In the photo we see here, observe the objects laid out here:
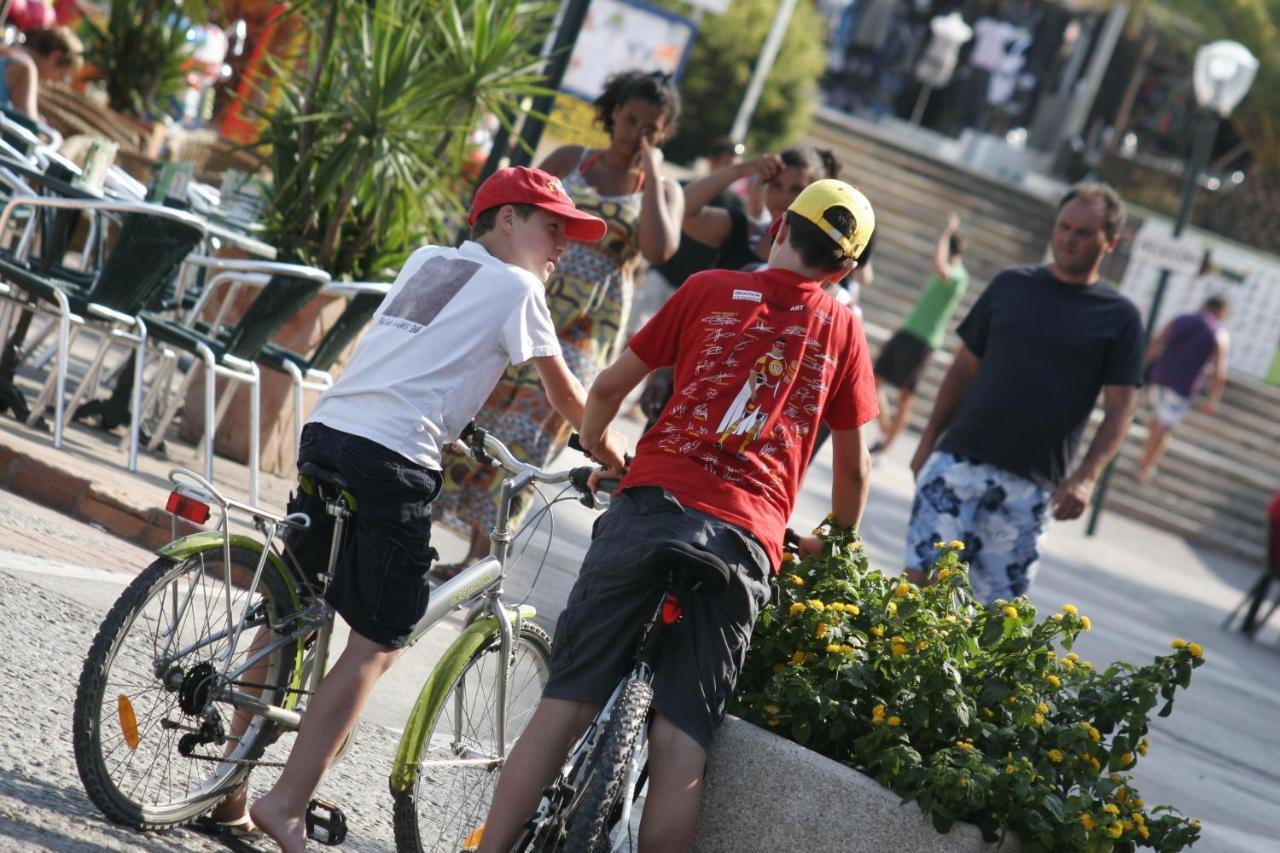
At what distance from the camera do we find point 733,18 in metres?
25.0

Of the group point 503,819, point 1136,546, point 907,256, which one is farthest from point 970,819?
point 907,256

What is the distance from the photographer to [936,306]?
579 inches

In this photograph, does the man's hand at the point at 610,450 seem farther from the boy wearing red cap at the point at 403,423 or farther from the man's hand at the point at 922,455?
the man's hand at the point at 922,455

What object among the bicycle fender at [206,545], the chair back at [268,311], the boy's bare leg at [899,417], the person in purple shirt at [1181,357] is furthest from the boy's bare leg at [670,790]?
the person in purple shirt at [1181,357]

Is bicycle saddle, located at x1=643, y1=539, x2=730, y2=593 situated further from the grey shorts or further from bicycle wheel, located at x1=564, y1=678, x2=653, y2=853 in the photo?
bicycle wheel, located at x1=564, y1=678, x2=653, y2=853

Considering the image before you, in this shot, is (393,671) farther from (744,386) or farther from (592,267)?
(744,386)

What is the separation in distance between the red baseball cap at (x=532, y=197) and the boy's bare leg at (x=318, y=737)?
105 cm

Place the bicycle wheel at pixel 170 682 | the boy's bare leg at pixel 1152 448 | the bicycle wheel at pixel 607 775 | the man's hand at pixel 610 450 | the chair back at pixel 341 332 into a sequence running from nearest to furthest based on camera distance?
the bicycle wheel at pixel 607 775
the bicycle wheel at pixel 170 682
the man's hand at pixel 610 450
the chair back at pixel 341 332
the boy's bare leg at pixel 1152 448

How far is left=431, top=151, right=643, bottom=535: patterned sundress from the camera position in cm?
659

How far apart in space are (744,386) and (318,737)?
1.20m

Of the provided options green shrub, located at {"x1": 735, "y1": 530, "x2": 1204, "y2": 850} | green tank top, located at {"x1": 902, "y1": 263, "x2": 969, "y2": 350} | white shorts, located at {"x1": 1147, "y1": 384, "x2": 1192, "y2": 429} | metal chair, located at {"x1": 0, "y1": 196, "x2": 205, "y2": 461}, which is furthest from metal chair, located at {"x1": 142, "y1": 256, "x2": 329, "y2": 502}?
white shorts, located at {"x1": 1147, "y1": 384, "x2": 1192, "y2": 429}

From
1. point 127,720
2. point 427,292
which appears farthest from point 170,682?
point 427,292

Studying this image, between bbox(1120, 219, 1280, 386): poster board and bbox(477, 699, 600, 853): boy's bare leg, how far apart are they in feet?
68.1

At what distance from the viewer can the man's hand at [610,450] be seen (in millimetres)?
3979
